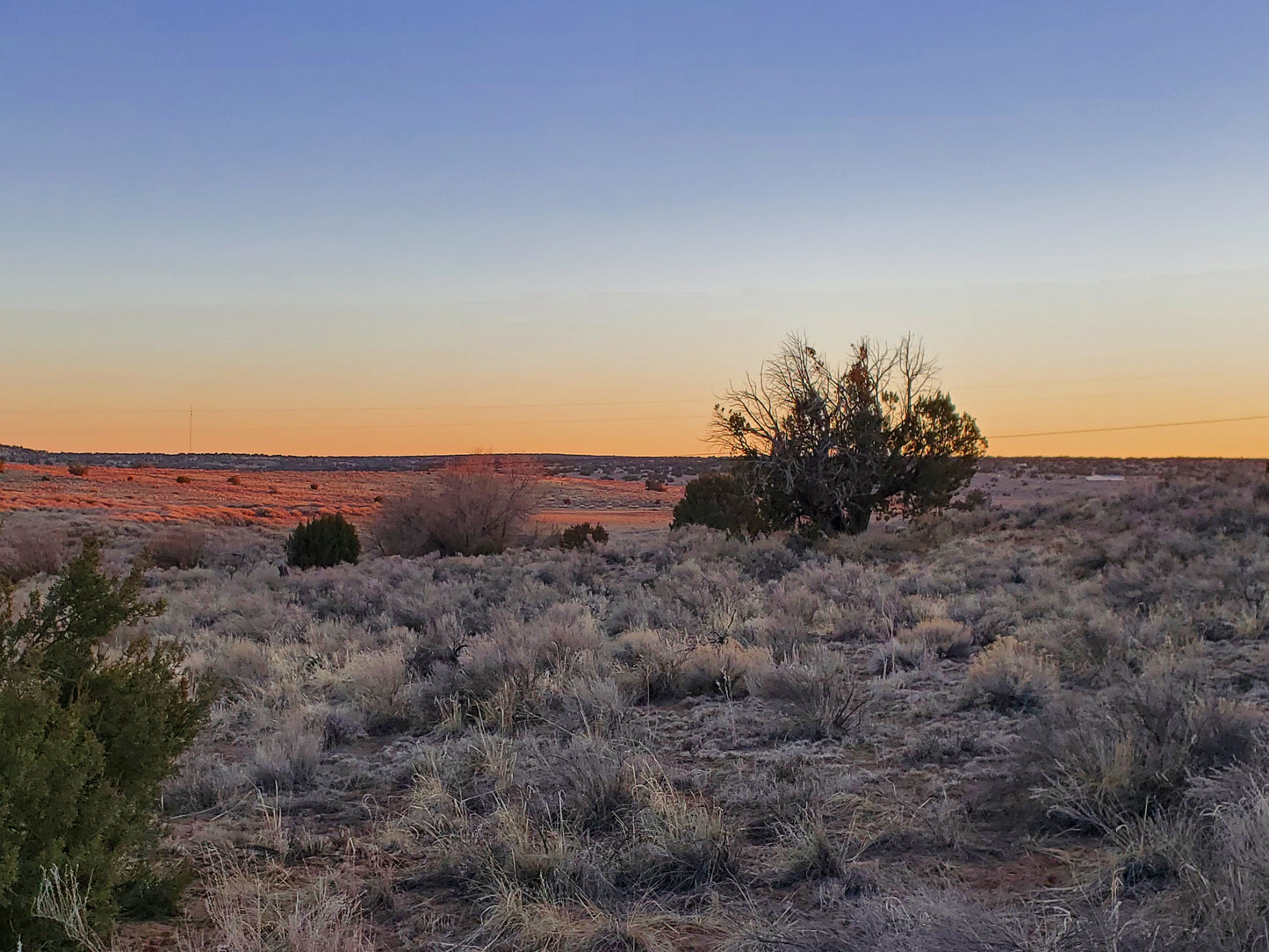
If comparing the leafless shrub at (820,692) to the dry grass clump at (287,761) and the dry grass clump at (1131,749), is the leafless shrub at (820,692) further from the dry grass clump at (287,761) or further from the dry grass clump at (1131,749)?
the dry grass clump at (287,761)

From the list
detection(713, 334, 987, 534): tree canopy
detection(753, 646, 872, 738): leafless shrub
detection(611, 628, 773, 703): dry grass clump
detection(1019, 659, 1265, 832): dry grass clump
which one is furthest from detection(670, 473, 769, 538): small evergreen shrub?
detection(1019, 659, 1265, 832): dry grass clump

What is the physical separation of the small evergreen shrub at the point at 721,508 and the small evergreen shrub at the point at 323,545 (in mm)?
10099

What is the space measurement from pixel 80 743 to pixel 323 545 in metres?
21.7

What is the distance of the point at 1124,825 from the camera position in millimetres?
4379

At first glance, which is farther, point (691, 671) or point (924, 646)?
point (924, 646)

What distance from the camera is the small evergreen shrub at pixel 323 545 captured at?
24.5 metres

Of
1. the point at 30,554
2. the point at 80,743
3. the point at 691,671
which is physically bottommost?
the point at 30,554

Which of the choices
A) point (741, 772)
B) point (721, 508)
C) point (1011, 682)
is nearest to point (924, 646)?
point (1011, 682)

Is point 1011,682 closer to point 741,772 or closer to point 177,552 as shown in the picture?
point 741,772

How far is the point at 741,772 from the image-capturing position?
610cm

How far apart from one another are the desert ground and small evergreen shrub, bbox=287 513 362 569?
32.7 feet

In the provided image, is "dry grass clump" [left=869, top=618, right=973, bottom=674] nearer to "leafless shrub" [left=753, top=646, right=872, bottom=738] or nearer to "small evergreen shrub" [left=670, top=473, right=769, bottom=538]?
"leafless shrub" [left=753, top=646, right=872, bottom=738]

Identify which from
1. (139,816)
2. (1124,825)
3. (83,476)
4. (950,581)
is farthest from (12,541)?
(83,476)

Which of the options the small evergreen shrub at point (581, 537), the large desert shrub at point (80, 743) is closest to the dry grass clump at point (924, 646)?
the large desert shrub at point (80, 743)
